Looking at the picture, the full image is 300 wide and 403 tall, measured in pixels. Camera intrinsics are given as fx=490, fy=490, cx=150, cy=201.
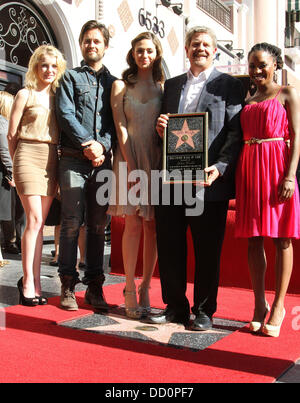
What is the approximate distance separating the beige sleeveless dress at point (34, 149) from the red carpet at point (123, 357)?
87 centimetres

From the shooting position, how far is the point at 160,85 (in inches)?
120

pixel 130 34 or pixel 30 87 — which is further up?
pixel 130 34

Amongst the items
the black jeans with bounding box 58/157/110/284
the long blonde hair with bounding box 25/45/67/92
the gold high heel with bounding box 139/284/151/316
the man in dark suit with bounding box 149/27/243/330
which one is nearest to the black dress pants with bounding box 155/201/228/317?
the man in dark suit with bounding box 149/27/243/330

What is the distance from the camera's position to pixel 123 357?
222cm

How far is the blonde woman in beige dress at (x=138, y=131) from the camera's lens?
116 inches

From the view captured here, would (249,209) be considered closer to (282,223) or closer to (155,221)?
(282,223)

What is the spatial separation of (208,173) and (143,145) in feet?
1.55

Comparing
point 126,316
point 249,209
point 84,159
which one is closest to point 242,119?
point 249,209

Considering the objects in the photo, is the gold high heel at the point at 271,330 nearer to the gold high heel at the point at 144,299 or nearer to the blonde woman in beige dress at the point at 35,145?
the gold high heel at the point at 144,299

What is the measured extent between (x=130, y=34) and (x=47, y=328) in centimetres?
752

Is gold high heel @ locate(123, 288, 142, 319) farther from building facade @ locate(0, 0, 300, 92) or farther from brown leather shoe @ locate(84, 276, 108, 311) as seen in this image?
building facade @ locate(0, 0, 300, 92)

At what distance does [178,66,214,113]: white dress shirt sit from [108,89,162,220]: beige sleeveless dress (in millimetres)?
179

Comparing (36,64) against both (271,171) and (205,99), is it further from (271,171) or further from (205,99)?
(271,171)

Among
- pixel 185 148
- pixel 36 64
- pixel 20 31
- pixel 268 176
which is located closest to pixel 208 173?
pixel 185 148
